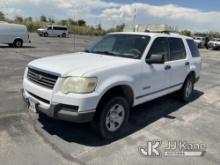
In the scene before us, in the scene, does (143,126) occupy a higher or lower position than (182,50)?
lower

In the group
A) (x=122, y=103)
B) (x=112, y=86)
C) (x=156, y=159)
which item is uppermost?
(x=112, y=86)

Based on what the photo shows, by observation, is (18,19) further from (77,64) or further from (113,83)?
(113,83)

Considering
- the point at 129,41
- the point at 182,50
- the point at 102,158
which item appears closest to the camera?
the point at 102,158

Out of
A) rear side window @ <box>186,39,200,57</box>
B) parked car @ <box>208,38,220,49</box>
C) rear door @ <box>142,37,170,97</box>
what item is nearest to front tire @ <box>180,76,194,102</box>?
rear side window @ <box>186,39,200,57</box>

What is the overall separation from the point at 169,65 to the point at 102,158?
9.27 feet

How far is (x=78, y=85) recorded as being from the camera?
3.71 meters

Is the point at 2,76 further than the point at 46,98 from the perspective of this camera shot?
Yes

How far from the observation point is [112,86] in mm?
4070

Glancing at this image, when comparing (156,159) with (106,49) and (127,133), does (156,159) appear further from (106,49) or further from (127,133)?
(106,49)

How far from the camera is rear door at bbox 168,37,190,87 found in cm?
582

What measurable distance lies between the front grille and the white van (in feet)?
58.7

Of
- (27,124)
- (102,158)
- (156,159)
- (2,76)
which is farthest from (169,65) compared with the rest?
(2,76)
